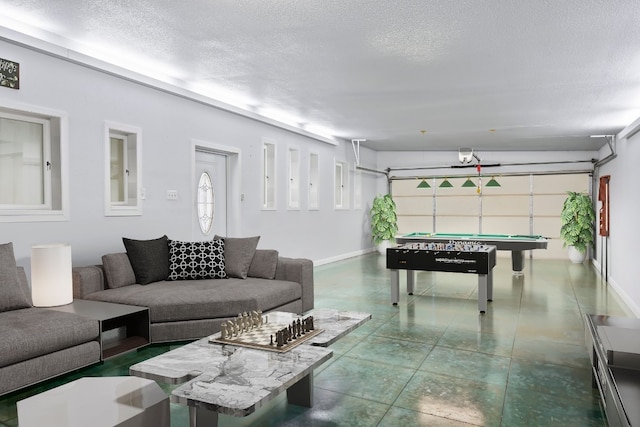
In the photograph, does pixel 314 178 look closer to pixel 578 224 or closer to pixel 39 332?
pixel 578 224

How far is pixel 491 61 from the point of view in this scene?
4609mm

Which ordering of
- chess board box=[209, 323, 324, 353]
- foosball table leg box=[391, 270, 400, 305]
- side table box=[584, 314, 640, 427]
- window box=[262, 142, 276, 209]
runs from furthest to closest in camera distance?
1. window box=[262, 142, 276, 209]
2. foosball table leg box=[391, 270, 400, 305]
3. chess board box=[209, 323, 324, 353]
4. side table box=[584, 314, 640, 427]

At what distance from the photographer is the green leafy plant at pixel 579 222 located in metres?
10.1

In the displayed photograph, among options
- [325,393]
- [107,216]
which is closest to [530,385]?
[325,393]

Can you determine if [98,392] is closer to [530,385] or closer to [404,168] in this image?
[530,385]

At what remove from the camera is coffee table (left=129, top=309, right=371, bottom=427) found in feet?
6.29

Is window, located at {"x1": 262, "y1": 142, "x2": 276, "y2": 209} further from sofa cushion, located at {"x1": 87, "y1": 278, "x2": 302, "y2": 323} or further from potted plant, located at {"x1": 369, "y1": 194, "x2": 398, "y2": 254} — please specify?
potted plant, located at {"x1": 369, "y1": 194, "x2": 398, "y2": 254}

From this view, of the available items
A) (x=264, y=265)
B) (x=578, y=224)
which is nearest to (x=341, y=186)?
(x=578, y=224)

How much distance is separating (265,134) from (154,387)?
5.78 m

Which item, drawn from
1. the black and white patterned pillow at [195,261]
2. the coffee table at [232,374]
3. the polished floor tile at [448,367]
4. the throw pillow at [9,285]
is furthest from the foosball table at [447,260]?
the throw pillow at [9,285]

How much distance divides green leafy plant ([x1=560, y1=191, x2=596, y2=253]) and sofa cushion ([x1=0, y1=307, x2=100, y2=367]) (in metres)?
9.97

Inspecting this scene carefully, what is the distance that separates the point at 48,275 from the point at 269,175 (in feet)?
14.8

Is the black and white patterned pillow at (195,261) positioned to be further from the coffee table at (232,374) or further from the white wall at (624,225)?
the white wall at (624,225)

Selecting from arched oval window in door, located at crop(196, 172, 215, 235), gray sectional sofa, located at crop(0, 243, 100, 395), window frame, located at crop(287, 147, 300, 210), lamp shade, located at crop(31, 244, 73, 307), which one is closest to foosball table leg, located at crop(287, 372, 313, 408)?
gray sectional sofa, located at crop(0, 243, 100, 395)
